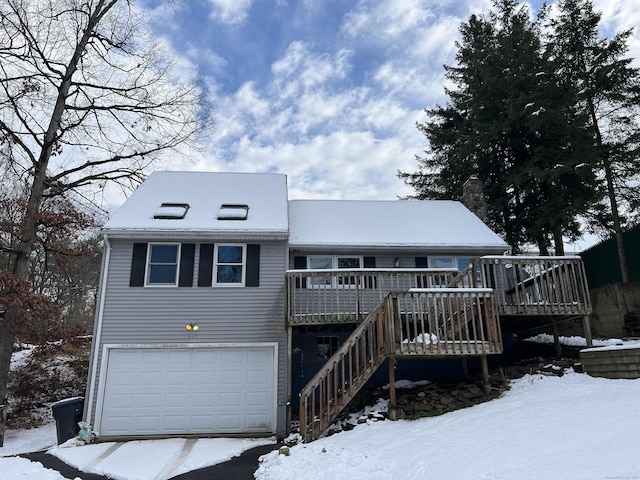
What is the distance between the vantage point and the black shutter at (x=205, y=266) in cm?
1027

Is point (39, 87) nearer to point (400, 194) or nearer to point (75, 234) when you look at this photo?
point (75, 234)

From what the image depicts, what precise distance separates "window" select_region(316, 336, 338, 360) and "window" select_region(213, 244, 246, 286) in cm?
279

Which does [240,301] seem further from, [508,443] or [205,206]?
[508,443]

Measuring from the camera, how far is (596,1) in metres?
15.2

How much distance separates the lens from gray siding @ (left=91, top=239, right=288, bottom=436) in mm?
9875

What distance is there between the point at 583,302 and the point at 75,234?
14.1m

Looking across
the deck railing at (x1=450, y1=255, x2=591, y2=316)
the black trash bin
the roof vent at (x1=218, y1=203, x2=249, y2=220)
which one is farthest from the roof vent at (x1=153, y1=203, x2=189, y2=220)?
the deck railing at (x1=450, y1=255, x2=591, y2=316)

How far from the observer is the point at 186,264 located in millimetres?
10367

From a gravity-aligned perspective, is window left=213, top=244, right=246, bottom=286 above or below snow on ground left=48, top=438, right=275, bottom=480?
above

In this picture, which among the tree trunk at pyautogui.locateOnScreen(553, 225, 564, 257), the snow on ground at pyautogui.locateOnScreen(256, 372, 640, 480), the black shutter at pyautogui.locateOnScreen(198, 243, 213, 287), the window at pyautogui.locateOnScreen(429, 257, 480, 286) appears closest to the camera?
the snow on ground at pyautogui.locateOnScreen(256, 372, 640, 480)

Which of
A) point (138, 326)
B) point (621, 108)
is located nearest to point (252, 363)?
point (138, 326)

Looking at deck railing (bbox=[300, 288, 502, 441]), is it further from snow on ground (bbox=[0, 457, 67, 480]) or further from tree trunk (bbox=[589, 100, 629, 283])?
tree trunk (bbox=[589, 100, 629, 283])

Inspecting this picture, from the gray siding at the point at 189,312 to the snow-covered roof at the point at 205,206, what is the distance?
2.94 feet

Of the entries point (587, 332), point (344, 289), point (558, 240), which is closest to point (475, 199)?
point (558, 240)
